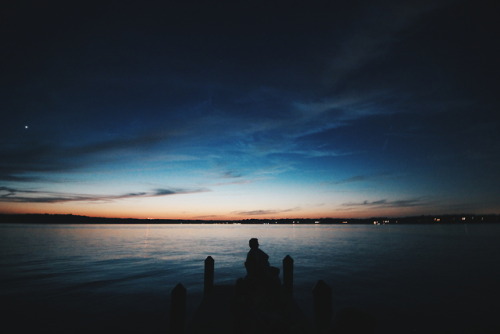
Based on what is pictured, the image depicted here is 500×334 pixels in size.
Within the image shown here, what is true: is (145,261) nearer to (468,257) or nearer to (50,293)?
(50,293)

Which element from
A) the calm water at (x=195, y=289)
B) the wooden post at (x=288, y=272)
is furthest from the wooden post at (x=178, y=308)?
the wooden post at (x=288, y=272)

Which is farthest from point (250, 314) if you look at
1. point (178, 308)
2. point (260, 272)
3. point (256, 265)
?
point (178, 308)

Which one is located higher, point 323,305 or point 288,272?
point 288,272

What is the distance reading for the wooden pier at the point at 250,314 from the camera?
6.82 m

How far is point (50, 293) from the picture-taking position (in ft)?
71.1

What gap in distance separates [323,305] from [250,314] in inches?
190

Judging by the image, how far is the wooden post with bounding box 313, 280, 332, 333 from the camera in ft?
34.8

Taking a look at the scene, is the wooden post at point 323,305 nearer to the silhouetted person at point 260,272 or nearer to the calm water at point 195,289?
the silhouetted person at point 260,272

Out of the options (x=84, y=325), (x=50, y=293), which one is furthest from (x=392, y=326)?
(x=50, y=293)

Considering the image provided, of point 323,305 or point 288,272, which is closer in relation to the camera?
point 323,305

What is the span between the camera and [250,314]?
7262 mm

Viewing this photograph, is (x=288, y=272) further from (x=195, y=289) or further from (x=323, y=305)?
(x=195, y=289)

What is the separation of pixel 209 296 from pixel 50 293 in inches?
621

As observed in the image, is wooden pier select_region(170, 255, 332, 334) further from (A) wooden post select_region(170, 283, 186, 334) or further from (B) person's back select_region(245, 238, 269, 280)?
(B) person's back select_region(245, 238, 269, 280)
